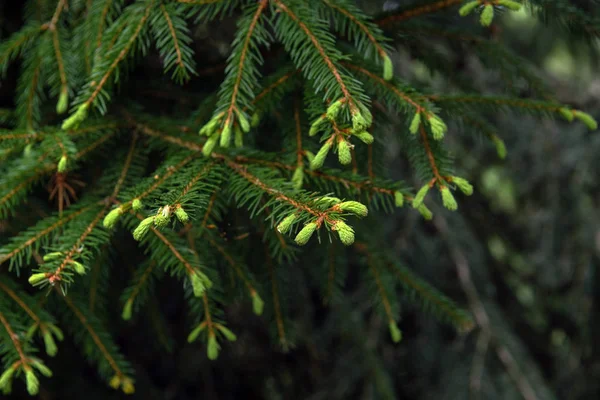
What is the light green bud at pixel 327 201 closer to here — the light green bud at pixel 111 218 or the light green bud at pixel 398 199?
the light green bud at pixel 398 199

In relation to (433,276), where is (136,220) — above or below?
above

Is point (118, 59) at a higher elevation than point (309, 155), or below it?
higher

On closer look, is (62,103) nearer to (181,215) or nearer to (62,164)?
(62,164)

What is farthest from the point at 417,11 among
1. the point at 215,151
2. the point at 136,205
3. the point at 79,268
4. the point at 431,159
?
the point at 79,268

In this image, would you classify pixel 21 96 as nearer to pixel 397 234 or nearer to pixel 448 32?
pixel 448 32

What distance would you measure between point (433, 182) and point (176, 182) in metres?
0.50

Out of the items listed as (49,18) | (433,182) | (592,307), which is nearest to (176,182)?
(433,182)

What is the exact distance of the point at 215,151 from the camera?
116 centimetres

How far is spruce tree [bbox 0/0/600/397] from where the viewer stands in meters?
1.05

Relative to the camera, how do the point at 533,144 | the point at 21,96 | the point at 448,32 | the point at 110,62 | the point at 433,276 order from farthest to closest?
the point at 533,144 → the point at 433,276 → the point at 448,32 → the point at 21,96 → the point at 110,62

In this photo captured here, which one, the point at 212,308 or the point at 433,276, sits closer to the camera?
the point at 212,308

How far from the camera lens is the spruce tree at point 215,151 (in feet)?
3.45

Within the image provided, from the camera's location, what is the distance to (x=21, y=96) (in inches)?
51.5

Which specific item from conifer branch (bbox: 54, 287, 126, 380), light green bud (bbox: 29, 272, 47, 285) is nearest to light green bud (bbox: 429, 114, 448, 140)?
light green bud (bbox: 29, 272, 47, 285)
